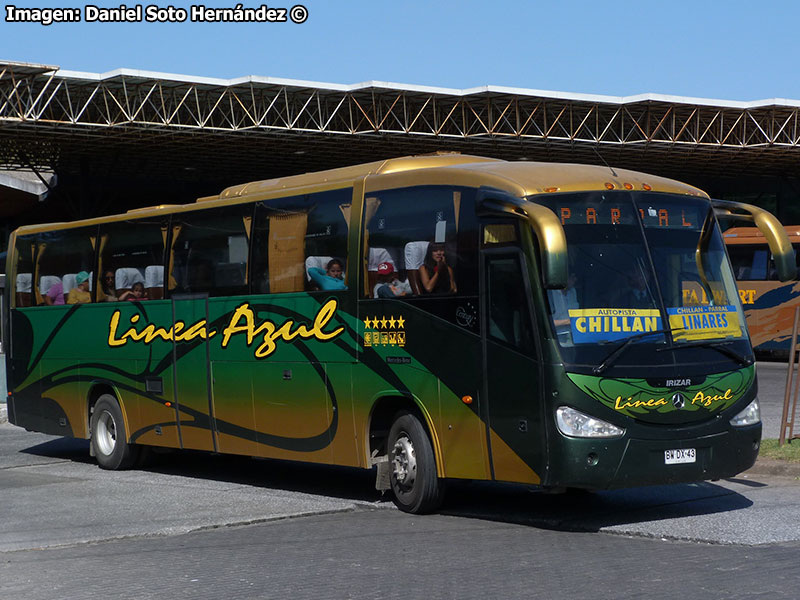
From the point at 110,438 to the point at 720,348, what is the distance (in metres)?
9.00

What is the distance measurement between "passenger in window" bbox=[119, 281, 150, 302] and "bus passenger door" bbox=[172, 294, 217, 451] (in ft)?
2.71

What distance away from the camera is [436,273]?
11.0 meters

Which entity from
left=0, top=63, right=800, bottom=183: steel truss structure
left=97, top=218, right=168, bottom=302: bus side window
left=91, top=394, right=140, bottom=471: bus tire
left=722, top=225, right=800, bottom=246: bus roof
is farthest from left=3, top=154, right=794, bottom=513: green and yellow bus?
left=0, top=63, right=800, bottom=183: steel truss structure

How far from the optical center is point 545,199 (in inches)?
399

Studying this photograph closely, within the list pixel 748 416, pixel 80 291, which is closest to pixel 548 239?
pixel 748 416

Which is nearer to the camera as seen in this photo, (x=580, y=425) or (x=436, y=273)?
(x=580, y=425)

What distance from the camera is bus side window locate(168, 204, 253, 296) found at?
13.6 m

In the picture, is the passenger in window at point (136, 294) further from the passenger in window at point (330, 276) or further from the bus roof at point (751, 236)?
the bus roof at point (751, 236)

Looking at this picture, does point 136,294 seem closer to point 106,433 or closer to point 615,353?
point 106,433

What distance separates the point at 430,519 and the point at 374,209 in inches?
123

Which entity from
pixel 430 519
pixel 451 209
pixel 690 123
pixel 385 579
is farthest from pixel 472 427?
pixel 690 123

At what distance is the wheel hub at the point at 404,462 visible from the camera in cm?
1119

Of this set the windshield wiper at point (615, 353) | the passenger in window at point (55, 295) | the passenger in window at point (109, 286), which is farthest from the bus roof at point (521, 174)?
the passenger in window at point (55, 295)

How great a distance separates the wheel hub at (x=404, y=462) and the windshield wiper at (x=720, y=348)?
103 inches
